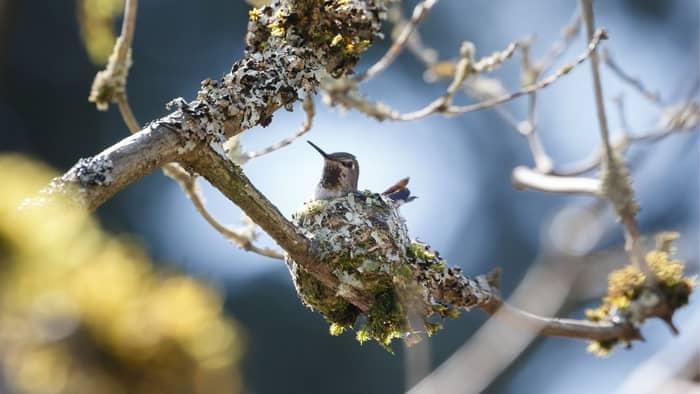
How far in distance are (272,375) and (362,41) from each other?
764 cm

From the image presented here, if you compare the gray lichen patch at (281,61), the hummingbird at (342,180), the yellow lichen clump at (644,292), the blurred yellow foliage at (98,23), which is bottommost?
the yellow lichen clump at (644,292)

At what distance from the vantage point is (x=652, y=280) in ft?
12.4

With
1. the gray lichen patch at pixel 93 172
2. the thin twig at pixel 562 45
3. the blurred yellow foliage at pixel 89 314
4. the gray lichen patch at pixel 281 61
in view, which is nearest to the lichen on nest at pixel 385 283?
the gray lichen patch at pixel 281 61

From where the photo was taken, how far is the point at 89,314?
102 cm

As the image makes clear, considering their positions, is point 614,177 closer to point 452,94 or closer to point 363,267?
point 452,94

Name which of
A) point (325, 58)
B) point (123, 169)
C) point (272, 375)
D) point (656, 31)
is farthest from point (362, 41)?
point (656, 31)

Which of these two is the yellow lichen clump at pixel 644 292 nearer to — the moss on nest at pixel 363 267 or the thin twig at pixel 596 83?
the thin twig at pixel 596 83

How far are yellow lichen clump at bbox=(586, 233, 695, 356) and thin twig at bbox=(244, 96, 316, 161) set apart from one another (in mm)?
1476

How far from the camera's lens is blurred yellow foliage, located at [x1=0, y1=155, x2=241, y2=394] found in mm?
925

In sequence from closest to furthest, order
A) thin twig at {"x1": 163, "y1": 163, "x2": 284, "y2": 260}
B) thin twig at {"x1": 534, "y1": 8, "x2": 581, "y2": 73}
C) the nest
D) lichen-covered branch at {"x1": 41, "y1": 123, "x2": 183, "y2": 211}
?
lichen-covered branch at {"x1": 41, "y1": 123, "x2": 183, "y2": 211} < the nest < thin twig at {"x1": 163, "y1": 163, "x2": 284, "y2": 260} < thin twig at {"x1": 534, "y1": 8, "x2": 581, "y2": 73}

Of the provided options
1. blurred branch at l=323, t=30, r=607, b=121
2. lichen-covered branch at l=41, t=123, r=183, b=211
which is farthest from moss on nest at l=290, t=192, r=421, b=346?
lichen-covered branch at l=41, t=123, r=183, b=211

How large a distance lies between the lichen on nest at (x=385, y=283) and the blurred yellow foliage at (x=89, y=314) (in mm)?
1914

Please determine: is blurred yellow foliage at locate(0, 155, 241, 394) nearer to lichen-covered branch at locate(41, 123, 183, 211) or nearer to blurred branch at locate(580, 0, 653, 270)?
lichen-covered branch at locate(41, 123, 183, 211)

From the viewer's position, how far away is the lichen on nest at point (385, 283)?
3.18 m
